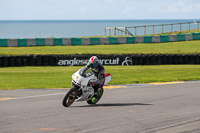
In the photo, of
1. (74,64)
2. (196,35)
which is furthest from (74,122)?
(196,35)

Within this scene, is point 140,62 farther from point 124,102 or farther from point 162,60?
point 124,102

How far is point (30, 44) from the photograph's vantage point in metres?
36.5

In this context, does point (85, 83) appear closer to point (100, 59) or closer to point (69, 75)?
point (69, 75)

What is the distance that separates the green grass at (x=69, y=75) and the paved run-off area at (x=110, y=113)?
2931 mm

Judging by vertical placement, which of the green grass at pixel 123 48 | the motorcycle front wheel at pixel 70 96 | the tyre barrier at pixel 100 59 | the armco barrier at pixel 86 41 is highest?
the armco barrier at pixel 86 41

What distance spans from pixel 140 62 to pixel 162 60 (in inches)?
51.8

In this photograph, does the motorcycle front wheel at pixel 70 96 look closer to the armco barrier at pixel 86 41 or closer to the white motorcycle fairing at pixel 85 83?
the white motorcycle fairing at pixel 85 83

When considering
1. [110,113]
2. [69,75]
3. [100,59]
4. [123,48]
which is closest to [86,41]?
[123,48]

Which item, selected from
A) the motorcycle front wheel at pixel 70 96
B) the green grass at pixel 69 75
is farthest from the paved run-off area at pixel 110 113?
the green grass at pixel 69 75

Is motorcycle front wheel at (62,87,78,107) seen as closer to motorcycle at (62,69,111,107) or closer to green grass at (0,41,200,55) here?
motorcycle at (62,69,111,107)

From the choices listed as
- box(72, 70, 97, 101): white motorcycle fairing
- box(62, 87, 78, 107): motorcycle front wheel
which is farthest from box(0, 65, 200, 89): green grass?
box(62, 87, 78, 107): motorcycle front wheel

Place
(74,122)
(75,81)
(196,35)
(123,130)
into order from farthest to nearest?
1. (196,35)
2. (75,81)
3. (74,122)
4. (123,130)

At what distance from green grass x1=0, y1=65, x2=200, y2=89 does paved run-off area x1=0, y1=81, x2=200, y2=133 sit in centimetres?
293

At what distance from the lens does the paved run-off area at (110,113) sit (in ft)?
28.9
